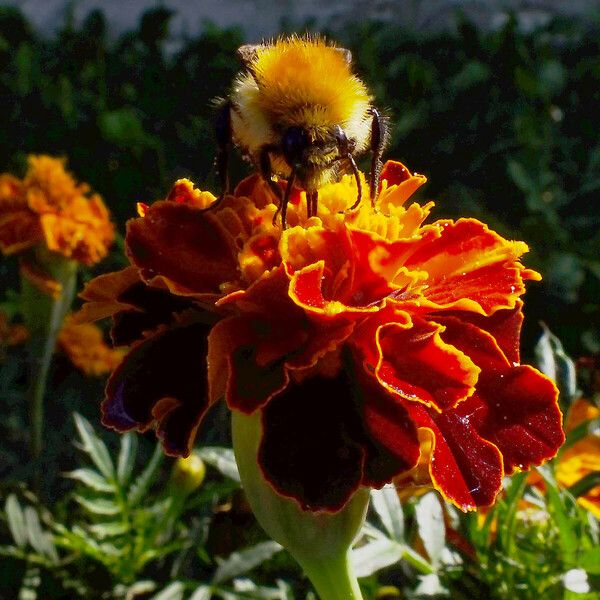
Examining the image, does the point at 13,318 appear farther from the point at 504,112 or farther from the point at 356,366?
the point at 356,366

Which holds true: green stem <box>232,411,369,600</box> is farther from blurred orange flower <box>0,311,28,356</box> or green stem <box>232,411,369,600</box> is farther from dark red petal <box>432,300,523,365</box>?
blurred orange flower <box>0,311,28,356</box>

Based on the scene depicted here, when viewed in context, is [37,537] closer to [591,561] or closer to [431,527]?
[431,527]

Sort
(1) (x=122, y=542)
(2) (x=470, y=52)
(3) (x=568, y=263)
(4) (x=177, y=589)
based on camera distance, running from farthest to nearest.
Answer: (2) (x=470, y=52) < (3) (x=568, y=263) < (1) (x=122, y=542) < (4) (x=177, y=589)

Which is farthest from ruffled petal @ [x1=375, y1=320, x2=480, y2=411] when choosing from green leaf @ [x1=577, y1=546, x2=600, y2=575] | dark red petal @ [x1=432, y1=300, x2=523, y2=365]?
green leaf @ [x1=577, y1=546, x2=600, y2=575]

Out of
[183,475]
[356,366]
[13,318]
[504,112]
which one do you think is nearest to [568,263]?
[504,112]

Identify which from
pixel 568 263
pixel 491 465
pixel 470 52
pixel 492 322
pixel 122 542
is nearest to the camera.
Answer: pixel 491 465

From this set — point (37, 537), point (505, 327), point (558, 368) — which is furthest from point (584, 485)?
point (37, 537)

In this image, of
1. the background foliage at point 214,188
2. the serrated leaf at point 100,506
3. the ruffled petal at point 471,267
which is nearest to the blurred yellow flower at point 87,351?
the background foliage at point 214,188
